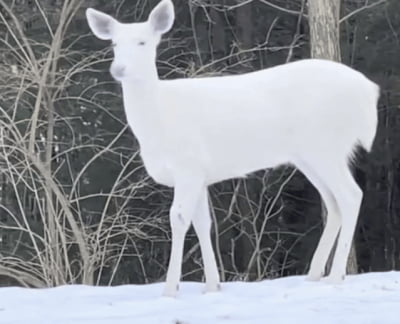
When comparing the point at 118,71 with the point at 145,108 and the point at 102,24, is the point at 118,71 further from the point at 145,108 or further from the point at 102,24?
the point at 102,24

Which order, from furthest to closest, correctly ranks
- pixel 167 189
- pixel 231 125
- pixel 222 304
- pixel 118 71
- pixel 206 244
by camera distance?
pixel 167 189, pixel 206 244, pixel 231 125, pixel 118 71, pixel 222 304

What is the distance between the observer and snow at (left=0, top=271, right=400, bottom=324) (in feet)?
13.7

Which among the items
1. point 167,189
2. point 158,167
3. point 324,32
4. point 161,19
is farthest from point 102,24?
point 167,189

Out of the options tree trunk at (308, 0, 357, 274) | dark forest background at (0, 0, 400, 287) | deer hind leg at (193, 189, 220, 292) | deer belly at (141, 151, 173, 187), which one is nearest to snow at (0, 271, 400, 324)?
deer hind leg at (193, 189, 220, 292)

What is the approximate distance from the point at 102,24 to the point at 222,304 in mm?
1638

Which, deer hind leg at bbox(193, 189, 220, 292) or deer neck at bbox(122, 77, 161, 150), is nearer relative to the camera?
deer neck at bbox(122, 77, 161, 150)

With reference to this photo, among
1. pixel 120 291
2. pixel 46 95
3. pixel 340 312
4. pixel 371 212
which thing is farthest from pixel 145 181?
pixel 340 312

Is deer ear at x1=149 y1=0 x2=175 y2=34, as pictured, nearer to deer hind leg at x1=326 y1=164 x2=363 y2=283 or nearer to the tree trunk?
deer hind leg at x1=326 y1=164 x2=363 y2=283

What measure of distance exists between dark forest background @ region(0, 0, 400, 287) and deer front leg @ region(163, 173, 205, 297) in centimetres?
618

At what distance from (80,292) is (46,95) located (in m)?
6.10

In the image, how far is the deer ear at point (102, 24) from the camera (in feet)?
16.9

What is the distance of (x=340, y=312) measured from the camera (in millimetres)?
4277

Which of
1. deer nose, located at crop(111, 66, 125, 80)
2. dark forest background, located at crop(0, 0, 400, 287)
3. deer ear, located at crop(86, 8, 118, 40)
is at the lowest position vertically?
dark forest background, located at crop(0, 0, 400, 287)

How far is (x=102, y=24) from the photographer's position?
5223mm
